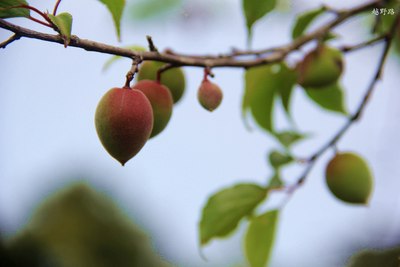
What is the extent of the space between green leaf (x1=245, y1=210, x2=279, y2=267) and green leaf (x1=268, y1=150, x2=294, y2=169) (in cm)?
10

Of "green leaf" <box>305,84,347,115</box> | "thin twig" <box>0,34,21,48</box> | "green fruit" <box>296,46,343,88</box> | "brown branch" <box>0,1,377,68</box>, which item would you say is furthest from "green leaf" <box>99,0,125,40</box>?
"green leaf" <box>305,84,347,115</box>

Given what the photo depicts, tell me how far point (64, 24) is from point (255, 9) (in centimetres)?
42

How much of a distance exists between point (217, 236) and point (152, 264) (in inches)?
148

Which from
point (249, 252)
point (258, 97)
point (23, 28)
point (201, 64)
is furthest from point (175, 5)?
point (23, 28)

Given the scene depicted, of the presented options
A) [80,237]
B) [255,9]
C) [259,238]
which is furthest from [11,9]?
[80,237]

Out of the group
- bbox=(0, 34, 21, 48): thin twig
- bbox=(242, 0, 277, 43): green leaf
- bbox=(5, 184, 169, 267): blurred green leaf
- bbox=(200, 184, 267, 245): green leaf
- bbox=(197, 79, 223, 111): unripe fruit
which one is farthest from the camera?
bbox=(5, 184, 169, 267): blurred green leaf

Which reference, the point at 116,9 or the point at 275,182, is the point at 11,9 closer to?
the point at 116,9

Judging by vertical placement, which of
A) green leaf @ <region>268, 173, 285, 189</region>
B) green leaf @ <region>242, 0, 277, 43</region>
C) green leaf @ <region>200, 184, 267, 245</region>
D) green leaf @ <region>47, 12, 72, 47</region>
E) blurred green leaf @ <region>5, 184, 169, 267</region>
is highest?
green leaf @ <region>47, 12, 72, 47</region>

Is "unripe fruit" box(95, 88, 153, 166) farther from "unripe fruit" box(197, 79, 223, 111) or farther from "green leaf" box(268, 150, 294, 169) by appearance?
"green leaf" box(268, 150, 294, 169)

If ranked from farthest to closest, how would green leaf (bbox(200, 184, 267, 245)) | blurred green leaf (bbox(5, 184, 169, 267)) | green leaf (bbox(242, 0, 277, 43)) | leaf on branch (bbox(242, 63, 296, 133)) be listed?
blurred green leaf (bbox(5, 184, 169, 267)) < leaf on branch (bbox(242, 63, 296, 133)) < green leaf (bbox(200, 184, 267, 245)) < green leaf (bbox(242, 0, 277, 43))

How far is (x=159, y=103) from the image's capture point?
0.64m

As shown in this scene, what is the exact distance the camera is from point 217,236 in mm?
969

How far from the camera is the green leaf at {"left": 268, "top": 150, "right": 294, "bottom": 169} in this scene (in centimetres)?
109

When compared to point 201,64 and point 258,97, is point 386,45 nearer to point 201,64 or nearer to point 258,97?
point 258,97
